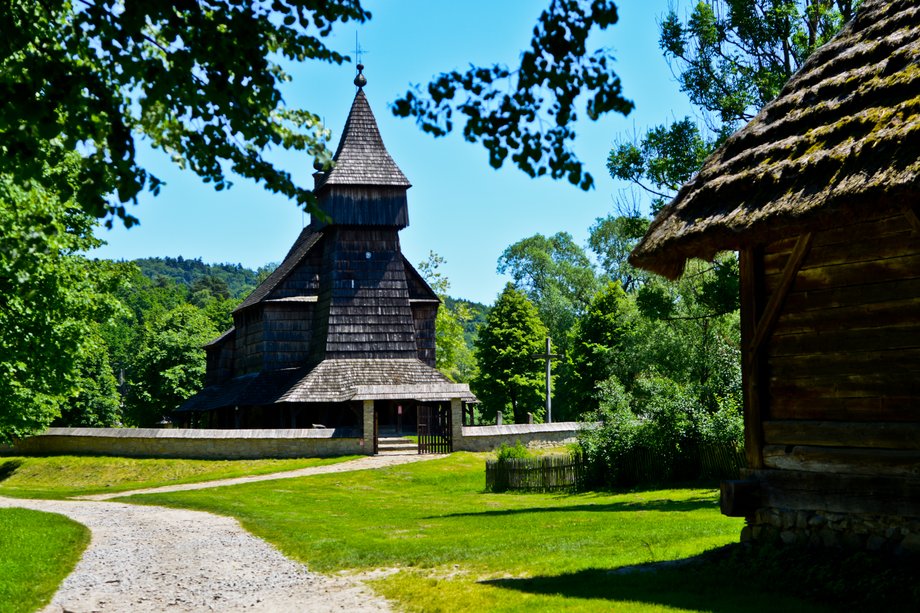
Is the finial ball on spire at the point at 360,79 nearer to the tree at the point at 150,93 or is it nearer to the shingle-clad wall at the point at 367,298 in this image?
the shingle-clad wall at the point at 367,298

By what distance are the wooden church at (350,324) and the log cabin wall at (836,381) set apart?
28214 mm

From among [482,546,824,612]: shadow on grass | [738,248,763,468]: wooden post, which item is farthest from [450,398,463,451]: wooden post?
[738,248,763,468]: wooden post

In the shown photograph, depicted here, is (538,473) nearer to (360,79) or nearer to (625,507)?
(625,507)

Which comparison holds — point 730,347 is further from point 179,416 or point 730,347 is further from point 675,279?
point 179,416

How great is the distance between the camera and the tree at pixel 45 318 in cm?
2002

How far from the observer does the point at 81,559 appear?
1408 centimetres

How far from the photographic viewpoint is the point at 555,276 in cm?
8250

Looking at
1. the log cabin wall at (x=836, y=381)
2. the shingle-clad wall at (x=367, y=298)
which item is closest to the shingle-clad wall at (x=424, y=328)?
the shingle-clad wall at (x=367, y=298)

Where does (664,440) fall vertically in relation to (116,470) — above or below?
above

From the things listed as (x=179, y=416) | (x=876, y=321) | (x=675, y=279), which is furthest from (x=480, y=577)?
(x=179, y=416)

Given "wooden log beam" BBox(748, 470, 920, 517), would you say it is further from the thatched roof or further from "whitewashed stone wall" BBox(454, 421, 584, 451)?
"whitewashed stone wall" BBox(454, 421, 584, 451)

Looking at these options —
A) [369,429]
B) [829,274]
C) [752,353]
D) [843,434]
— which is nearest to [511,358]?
[369,429]

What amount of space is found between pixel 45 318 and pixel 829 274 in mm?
19744

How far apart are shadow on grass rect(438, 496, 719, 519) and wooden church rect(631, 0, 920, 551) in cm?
809
